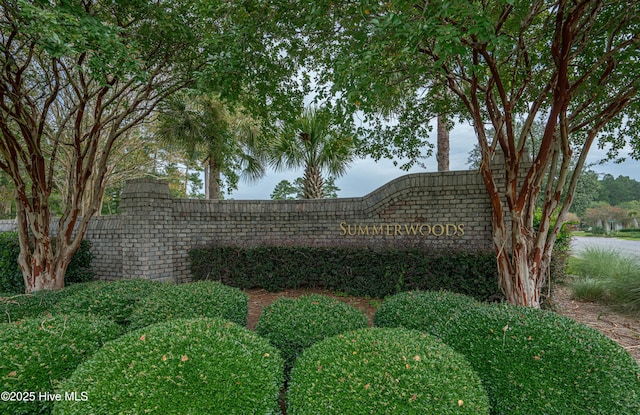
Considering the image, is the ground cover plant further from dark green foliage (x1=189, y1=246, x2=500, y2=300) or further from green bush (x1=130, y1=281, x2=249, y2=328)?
dark green foliage (x1=189, y1=246, x2=500, y2=300)

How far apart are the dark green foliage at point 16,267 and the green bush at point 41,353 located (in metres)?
5.20

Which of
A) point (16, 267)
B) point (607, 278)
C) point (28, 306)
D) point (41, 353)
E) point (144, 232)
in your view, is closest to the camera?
point (41, 353)

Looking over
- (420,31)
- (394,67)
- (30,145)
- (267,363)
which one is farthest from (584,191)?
(30,145)

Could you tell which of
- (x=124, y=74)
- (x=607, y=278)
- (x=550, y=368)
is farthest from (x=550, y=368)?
(x=124, y=74)

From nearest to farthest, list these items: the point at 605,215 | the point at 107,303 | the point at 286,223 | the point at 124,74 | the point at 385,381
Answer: the point at 385,381
the point at 107,303
the point at 124,74
the point at 286,223
the point at 605,215

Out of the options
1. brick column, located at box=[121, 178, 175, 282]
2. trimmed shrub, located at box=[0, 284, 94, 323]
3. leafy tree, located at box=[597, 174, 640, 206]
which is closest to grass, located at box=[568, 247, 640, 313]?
trimmed shrub, located at box=[0, 284, 94, 323]

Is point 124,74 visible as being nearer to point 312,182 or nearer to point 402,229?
point 402,229

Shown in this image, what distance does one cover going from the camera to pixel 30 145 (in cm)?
580

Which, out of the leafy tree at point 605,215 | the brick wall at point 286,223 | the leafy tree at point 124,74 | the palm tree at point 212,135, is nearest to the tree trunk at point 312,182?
the palm tree at point 212,135

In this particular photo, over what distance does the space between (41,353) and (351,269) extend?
4.49 metres

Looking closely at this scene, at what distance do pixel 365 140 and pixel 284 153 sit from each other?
3807 mm

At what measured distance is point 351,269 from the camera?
6.00m

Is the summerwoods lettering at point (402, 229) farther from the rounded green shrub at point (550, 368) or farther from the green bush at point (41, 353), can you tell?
the green bush at point (41, 353)

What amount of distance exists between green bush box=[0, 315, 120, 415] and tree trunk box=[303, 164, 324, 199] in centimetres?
748
